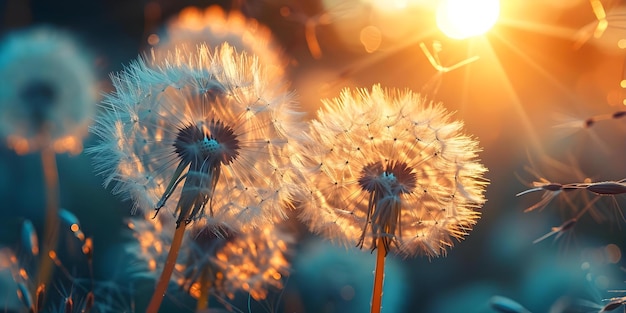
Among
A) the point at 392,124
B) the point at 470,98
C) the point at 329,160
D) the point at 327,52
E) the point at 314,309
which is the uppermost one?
the point at 327,52

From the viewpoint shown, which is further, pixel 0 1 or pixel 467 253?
pixel 0 1

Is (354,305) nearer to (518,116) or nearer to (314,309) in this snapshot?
(314,309)

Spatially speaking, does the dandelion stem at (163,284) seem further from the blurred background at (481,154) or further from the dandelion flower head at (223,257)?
the blurred background at (481,154)

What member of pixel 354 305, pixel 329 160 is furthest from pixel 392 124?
pixel 354 305

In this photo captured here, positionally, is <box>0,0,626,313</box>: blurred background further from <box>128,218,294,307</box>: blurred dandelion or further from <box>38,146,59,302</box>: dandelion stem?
<box>38,146,59,302</box>: dandelion stem

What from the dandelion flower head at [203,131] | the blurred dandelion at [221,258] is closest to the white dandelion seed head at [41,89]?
the blurred dandelion at [221,258]

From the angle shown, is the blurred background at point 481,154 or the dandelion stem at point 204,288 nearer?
the dandelion stem at point 204,288
